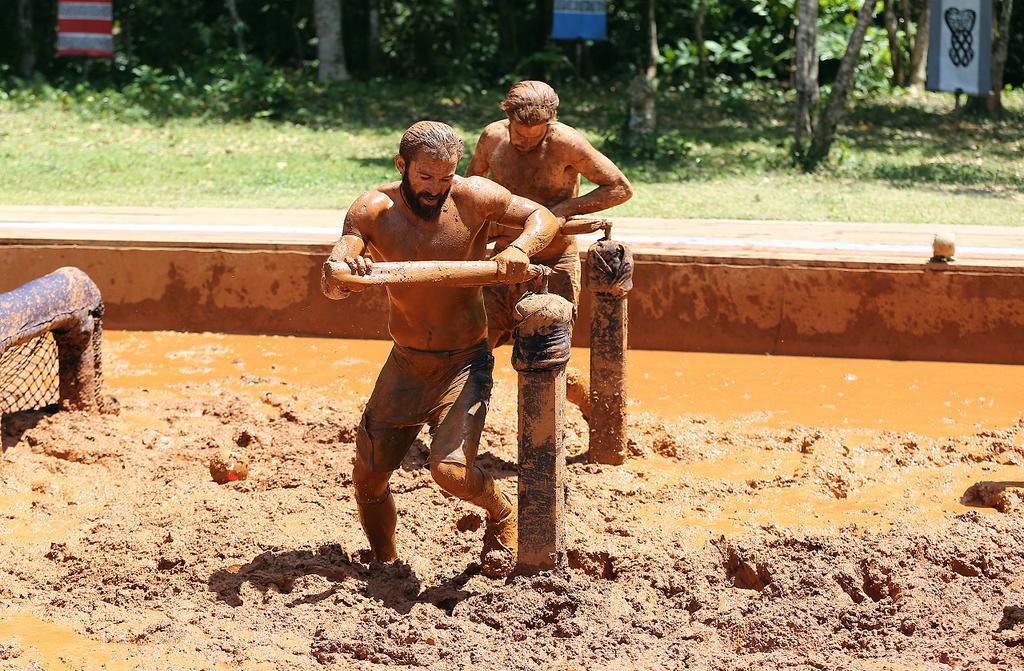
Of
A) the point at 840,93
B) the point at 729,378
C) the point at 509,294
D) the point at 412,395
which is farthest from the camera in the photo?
the point at 840,93

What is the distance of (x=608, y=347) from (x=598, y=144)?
8554 millimetres

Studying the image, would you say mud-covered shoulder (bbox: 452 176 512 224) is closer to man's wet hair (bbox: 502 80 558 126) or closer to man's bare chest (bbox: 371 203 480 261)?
man's bare chest (bbox: 371 203 480 261)

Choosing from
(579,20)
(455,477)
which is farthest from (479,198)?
(579,20)

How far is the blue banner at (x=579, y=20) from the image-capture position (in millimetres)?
16344

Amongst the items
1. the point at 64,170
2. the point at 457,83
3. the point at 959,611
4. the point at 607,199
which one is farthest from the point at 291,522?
the point at 457,83

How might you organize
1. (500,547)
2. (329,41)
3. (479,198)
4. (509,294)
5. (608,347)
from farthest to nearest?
1. (329,41)
2. (608,347)
3. (509,294)
4. (500,547)
5. (479,198)

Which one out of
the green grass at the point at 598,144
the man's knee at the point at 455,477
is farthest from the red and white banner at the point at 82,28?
the man's knee at the point at 455,477

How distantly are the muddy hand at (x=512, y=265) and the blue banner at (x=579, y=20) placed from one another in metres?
12.5

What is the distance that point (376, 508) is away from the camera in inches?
187

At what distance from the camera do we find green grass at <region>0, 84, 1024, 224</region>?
1145 centimetres

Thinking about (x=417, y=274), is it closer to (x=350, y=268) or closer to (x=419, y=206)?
(x=350, y=268)

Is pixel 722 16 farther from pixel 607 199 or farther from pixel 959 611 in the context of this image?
pixel 959 611

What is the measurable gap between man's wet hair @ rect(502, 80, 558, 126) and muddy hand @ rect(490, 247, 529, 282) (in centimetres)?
151

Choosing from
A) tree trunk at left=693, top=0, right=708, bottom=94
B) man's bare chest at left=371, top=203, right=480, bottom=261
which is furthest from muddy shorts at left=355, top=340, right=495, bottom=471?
tree trunk at left=693, top=0, right=708, bottom=94
